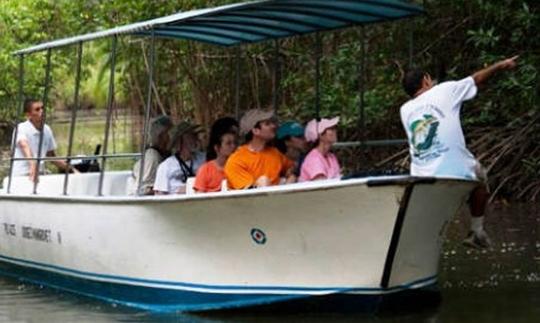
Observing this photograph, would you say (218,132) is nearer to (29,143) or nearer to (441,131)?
(441,131)

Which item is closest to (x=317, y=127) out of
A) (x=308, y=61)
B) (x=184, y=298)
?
(x=184, y=298)

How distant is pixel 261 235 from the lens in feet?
27.9

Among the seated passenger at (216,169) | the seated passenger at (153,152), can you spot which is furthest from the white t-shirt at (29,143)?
the seated passenger at (216,169)

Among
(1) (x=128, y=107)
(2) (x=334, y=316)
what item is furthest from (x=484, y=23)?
(1) (x=128, y=107)

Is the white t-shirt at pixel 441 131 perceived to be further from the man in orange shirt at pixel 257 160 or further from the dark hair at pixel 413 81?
the man in orange shirt at pixel 257 160

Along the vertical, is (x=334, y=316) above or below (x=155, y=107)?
below

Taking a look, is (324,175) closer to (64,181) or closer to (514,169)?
(64,181)

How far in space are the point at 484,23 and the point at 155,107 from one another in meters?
7.83

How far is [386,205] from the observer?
8109 millimetres

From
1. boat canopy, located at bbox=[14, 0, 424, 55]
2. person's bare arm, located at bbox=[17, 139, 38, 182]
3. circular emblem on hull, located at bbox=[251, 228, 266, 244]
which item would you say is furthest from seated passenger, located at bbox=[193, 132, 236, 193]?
person's bare arm, located at bbox=[17, 139, 38, 182]

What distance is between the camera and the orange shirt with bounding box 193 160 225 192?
9172mm

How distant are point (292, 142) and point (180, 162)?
2.82 ft

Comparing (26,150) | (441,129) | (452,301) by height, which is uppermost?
(441,129)

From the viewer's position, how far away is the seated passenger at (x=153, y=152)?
973 centimetres
